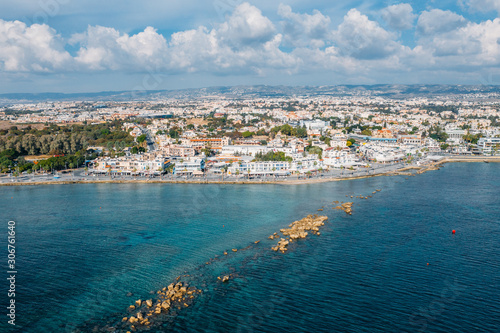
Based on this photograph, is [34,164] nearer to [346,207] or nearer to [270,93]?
[346,207]

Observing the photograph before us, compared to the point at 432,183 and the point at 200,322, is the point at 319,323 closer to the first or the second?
the point at 200,322

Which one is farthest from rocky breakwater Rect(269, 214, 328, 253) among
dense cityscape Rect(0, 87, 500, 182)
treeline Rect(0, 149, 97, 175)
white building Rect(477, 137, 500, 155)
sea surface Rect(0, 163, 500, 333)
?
white building Rect(477, 137, 500, 155)

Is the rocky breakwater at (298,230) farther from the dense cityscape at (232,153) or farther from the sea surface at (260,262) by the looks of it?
the dense cityscape at (232,153)

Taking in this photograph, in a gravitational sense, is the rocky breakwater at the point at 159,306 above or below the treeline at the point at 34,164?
below

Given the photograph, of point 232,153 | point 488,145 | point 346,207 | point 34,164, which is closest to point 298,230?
point 346,207

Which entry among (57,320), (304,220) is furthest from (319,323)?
(304,220)

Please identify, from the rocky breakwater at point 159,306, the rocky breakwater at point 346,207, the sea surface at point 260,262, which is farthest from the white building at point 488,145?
the rocky breakwater at point 159,306
